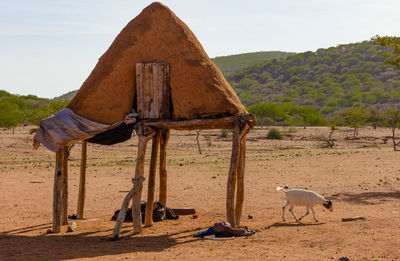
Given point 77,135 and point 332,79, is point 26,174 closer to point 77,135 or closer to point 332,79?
point 77,135

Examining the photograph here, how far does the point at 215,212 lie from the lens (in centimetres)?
1405

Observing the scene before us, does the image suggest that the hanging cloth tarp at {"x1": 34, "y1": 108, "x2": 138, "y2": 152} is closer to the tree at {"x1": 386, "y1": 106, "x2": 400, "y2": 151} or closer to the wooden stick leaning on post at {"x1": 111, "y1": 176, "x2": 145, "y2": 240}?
the wooden stick leaning on post at {"x1": 111, "y1": 176, "x2": 145, "y2": 240}

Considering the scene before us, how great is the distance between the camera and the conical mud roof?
37.0 ft

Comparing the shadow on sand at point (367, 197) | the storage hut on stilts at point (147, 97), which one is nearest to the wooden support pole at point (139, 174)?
the storage hut on stilts at point (147, 97)

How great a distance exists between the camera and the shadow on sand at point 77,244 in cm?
931

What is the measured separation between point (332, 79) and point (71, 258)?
97708mm

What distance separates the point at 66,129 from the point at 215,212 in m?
4.97

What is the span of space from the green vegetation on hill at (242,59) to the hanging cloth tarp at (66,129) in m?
138

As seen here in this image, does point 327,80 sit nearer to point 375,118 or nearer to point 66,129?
point 375,118

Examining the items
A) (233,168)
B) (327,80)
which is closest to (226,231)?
(233,168)

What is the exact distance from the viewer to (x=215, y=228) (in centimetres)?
1050

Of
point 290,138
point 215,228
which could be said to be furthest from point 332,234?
point 290,138

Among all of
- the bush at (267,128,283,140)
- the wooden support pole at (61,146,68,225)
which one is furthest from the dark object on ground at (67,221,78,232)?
the bush at (267,128,283,140)

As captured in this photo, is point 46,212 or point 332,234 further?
point 46,212
